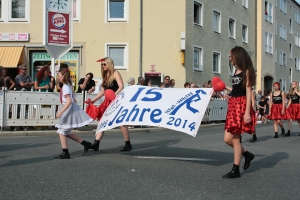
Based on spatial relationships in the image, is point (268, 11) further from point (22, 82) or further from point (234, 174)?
point (234, 174)

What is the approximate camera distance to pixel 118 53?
2783 centimetres

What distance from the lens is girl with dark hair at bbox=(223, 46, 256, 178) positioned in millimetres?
6691

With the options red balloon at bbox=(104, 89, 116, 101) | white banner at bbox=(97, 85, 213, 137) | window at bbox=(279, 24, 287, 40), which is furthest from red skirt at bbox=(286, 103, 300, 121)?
window at bbox=(279, 24, 287, 40)

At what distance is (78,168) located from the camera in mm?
7293

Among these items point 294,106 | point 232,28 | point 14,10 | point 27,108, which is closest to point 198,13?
point 232,28

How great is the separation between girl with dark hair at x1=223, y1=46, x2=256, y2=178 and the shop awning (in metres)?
21.6

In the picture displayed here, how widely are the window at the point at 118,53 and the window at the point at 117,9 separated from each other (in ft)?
5.54

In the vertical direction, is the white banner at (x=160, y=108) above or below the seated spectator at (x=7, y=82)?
below

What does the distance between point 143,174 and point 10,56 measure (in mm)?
21826

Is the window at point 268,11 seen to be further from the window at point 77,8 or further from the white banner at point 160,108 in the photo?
the white banner at point 160,108

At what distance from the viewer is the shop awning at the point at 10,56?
26500mm

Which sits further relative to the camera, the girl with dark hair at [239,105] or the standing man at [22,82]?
the standing man at [22,82]

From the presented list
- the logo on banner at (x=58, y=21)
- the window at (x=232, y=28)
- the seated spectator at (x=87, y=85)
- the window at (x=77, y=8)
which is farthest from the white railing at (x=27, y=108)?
the window at (x=232, y=28)

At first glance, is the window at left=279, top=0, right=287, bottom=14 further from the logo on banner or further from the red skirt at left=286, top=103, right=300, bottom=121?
the logo on banner
